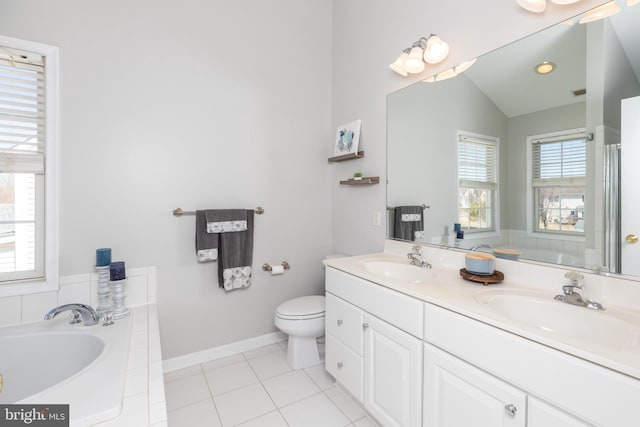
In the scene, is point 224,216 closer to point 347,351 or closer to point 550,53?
point 347,351

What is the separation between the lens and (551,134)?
50.0 inches

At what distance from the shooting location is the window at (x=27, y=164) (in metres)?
1.59

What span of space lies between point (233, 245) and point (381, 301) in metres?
1.21

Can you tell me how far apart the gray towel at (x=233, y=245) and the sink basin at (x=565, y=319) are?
5.21 feet

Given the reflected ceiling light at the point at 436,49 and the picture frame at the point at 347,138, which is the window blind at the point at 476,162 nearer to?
the reflected ceiling light at the point at 436,49

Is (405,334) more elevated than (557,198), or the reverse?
(557,198)

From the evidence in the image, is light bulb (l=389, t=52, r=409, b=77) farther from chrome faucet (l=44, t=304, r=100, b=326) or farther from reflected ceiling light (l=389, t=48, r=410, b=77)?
chrome faucet (l=44, t=304, r=100, b=326)

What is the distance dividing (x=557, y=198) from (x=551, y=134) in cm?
28

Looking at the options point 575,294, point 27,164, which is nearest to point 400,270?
point 575,294

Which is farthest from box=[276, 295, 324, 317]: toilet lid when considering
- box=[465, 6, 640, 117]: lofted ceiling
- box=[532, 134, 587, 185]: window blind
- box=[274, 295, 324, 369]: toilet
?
box=[465, 6, 640, 117]: lofted ceiling

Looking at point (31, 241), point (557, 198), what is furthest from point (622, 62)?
point (31, 241)

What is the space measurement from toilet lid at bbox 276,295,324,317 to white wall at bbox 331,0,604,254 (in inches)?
21.3

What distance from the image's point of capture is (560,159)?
1234 millimetres

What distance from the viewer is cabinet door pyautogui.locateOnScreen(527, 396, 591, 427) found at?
0.77 m
